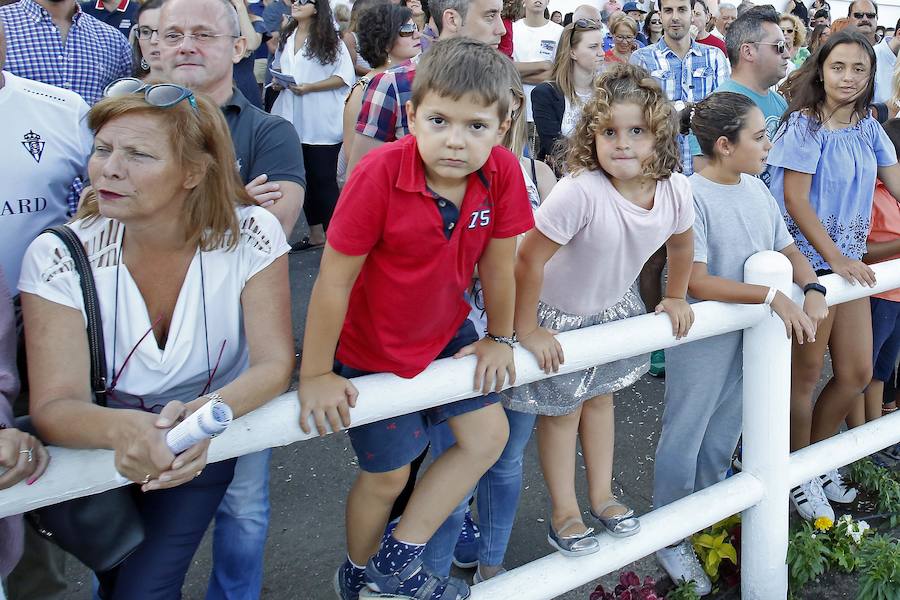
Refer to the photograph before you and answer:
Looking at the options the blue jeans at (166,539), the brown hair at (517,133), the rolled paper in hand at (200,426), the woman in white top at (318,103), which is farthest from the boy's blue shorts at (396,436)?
the woman in white top at (318,103)

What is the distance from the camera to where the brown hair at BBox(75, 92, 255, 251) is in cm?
183

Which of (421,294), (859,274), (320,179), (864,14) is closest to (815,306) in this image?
(859,274)

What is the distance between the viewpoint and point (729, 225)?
104 inches

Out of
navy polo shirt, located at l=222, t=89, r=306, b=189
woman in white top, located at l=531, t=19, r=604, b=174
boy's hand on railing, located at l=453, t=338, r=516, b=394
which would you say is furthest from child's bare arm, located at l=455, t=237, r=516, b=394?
woman in white top, located at l=531, t=19, r=604, b=174

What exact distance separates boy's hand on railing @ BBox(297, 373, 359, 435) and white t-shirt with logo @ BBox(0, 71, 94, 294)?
100 cm

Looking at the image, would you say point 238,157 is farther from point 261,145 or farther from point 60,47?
point 60,47

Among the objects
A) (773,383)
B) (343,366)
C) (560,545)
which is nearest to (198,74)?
(343,366)

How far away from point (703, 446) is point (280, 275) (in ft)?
A: 5.56

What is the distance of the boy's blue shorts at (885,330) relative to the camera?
3.34 metres

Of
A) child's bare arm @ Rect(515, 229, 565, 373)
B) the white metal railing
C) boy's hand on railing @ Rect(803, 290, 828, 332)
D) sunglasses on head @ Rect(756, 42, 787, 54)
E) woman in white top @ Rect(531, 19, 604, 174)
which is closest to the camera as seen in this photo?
the white metal railing

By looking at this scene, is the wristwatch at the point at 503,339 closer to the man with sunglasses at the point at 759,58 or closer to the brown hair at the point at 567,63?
the man with sunglasses at the point at 759,58

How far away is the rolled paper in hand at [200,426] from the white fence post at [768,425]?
1652 millimetres

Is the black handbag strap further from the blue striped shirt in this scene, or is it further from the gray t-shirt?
the blue striped shirt

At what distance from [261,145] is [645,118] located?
3.86 ft
